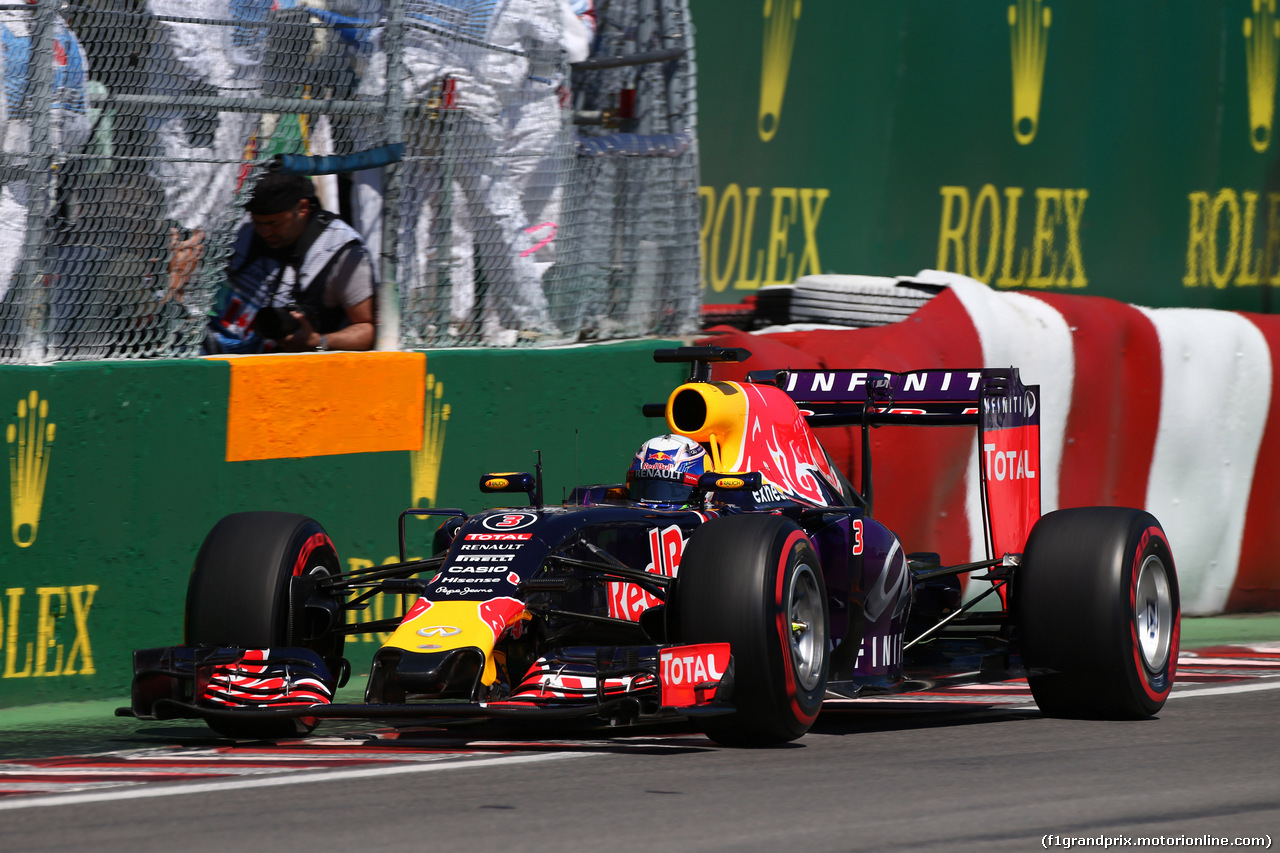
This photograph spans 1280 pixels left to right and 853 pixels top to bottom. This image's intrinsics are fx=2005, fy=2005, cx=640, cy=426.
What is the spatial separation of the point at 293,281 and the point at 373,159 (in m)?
0.76

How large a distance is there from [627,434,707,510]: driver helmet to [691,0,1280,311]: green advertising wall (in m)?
5.39

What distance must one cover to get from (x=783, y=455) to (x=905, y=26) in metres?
6.53

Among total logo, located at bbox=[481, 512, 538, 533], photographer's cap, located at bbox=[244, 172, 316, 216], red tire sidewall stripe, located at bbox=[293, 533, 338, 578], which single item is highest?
photographer's cap, located at bbox=[244, 172, 316, 216]

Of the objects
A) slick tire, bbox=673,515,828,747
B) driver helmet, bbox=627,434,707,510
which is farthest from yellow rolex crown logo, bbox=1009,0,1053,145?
slick tire, bbox=673,515,828,747

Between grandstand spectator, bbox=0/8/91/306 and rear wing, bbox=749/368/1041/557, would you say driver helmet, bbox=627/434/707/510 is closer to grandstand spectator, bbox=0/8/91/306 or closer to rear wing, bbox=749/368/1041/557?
rear wing, bbox=749/368/1041/557

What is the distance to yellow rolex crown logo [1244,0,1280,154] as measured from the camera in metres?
16.0

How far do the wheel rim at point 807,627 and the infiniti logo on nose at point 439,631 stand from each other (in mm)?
1242

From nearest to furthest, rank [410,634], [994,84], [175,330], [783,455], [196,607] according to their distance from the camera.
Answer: [410,634]
[196,607]
[783,455]
[175,330]
[994,84]

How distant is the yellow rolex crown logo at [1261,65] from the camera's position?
52.6 ft

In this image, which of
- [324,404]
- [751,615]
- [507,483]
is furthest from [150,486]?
[751,615]

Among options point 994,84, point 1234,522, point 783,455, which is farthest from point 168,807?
point 994,84

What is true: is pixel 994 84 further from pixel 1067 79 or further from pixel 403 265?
pixel 403 265

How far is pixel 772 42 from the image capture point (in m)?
13.5

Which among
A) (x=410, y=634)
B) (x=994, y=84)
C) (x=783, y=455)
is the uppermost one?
(x=994, y=84)
